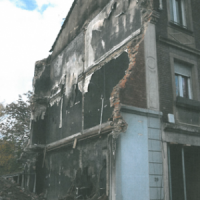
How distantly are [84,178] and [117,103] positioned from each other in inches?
148

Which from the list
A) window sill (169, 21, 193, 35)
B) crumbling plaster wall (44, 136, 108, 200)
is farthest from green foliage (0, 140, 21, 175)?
window sill (169, 21, 193, 35)

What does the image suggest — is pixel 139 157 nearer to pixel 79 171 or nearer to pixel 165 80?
pixel 165 80

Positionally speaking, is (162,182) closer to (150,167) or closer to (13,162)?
(150,167)

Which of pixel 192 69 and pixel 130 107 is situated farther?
pixel 192 69

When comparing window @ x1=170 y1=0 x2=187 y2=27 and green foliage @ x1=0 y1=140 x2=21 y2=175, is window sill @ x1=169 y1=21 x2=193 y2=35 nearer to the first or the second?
window @ x1=170 y1=0 x2=187 y2=27

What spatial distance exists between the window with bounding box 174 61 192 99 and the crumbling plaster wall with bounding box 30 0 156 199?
1.91 m

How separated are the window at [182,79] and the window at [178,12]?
6.22 feet

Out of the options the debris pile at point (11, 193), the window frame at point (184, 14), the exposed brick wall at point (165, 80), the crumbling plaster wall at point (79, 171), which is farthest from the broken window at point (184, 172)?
the debris pile at point (11, 193)

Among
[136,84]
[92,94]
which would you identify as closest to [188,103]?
[136,84]

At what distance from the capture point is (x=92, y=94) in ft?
36.3

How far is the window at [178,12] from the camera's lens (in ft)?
35.5

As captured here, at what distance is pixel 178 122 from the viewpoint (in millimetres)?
9359

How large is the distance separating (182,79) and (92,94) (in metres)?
3.82

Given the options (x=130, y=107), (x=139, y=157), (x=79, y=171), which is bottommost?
(x=79, y=171)
